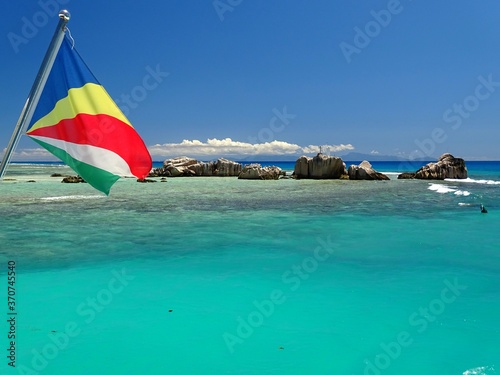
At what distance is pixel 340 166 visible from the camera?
69562 mm

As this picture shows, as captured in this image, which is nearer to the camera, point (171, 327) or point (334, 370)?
point (334, 370)

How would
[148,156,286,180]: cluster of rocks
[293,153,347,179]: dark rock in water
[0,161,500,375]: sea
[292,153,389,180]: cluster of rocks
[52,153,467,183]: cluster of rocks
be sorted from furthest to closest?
[148,156,286,180]: cluster of rocks
[293,153,347,179]: dark rock in water
[52,153,467,183]: cluster of rocks
[292,153,389,180]: cluster of rocks
[0,161,500,375]: sea

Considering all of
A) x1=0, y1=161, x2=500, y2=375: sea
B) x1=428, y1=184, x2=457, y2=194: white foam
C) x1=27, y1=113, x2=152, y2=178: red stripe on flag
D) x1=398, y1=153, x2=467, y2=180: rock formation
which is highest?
x1=398, y1=153, x2=467, y2=180: rock formation

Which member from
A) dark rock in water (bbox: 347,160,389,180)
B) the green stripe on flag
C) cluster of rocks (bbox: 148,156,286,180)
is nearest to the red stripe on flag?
the green stripe on flag

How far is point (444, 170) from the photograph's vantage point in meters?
69.9

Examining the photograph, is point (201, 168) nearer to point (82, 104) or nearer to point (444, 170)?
point (444, 170)

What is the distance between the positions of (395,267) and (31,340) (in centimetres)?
1021

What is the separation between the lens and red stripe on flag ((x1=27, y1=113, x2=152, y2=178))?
611cm

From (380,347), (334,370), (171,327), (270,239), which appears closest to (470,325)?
(380,347)

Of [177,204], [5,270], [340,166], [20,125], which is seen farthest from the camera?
[340,166]

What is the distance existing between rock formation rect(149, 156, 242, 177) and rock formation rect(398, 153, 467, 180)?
3234 centimetres

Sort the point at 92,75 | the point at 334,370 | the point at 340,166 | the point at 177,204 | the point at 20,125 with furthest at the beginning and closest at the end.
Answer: the point at 340,166
the point at 177,204
the point at 334,370
the point at 92,75
the point at 20,125

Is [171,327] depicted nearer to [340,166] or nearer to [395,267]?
[395,267]

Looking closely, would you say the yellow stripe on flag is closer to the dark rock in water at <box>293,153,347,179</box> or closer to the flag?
the flag
